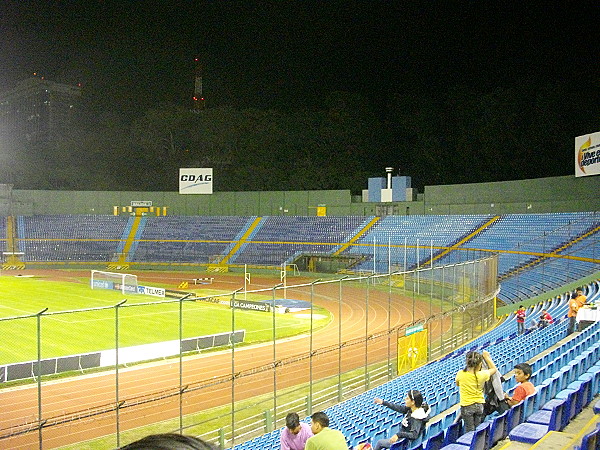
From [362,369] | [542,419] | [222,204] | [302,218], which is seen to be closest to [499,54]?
[302,218]

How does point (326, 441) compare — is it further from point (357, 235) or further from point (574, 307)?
point (357, 235)

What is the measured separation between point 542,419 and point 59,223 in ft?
212

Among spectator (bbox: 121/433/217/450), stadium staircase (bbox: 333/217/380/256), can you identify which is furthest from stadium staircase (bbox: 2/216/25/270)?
spectator (bbox: 121/433/217/450)

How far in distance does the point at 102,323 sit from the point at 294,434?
24060 millimetres

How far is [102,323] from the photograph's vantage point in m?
28.6

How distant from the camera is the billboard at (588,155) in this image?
38.3m

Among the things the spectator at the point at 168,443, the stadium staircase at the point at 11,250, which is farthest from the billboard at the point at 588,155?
the stadium staircase at the point at 11,250

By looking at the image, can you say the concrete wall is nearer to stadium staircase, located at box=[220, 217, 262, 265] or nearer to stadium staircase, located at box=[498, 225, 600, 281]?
stadium staircase, located at box=[220, 217, 262, 265]

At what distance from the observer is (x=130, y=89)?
294 ft

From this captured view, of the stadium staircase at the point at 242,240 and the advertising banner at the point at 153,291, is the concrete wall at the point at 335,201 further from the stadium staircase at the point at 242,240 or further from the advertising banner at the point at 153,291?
the advertising banner at the point at 153,291

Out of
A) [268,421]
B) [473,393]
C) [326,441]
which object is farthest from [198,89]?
[326,441]

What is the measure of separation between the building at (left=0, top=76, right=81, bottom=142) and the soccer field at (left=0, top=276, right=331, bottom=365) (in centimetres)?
5685

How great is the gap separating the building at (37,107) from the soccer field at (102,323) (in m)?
56.8

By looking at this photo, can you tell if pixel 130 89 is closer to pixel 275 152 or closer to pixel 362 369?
pixel 275 152
